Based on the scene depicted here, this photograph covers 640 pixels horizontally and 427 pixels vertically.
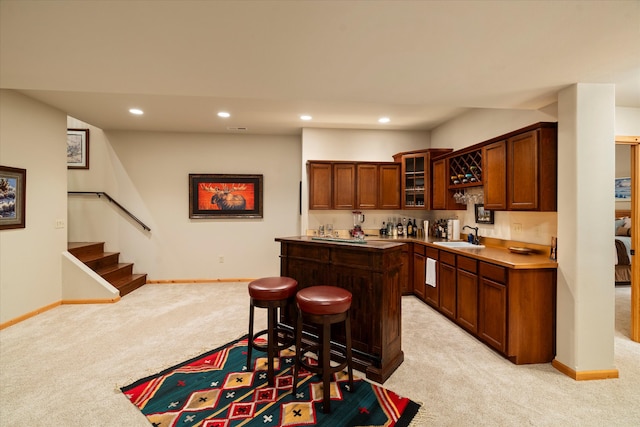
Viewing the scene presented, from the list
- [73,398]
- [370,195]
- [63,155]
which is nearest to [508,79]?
[370,195]

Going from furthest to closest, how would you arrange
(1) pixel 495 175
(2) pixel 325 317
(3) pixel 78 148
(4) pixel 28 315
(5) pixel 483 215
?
1. (3) pixel 78 148
2. (5) pixel 483 215
3. (4) pixel 28 315
4. (1) pixel 495 175
5. (2) pixel 325 317

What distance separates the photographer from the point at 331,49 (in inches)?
76.5

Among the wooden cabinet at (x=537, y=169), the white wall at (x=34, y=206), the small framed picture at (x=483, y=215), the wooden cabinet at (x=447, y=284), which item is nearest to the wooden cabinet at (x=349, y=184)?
the small framed picture at (x=483, y=215)

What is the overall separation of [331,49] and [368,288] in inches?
73.4

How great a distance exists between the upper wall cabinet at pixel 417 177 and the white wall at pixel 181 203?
2.01 metres

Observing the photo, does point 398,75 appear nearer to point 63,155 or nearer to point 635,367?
point 635,367

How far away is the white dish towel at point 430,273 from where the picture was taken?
3.92 metres

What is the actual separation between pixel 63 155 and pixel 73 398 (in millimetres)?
3682

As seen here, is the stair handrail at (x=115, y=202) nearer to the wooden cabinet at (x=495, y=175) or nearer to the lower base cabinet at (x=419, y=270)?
the lower base cabinet at (x=419, y=270)

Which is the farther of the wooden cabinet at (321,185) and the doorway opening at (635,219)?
the wooden cabinet at (321,185)

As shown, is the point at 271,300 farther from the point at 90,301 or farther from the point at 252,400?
the point at 90,301

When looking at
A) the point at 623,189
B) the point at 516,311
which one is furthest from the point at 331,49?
the point at 623,189

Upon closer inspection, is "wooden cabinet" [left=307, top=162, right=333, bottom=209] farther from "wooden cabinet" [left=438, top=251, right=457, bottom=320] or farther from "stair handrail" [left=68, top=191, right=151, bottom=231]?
"stair handrail" [left=68, top=191, right=151, bottom=231]

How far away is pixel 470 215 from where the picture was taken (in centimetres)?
431
